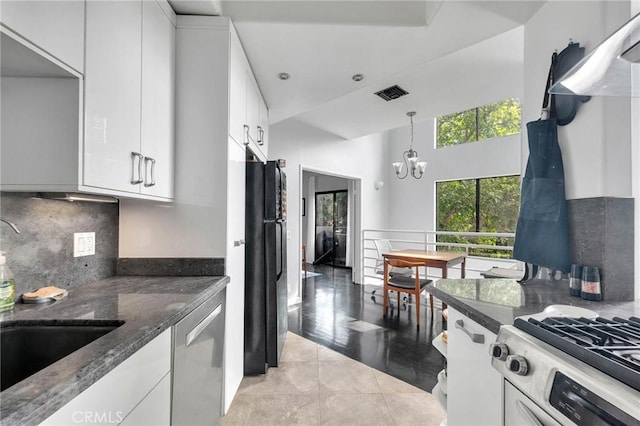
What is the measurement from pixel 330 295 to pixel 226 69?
3674 millimetres

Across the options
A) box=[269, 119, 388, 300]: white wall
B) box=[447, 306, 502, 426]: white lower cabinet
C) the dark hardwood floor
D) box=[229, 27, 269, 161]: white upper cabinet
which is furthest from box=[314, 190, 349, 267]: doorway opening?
box=[447, 306, 502, 426]: white lower cabinet

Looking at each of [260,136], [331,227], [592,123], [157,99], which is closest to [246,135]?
[260,136]

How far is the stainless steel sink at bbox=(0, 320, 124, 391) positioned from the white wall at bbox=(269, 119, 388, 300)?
10.0 feet

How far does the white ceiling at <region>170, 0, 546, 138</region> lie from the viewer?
1552mm

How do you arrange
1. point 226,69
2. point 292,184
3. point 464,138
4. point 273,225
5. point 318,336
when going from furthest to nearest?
point 464,138 < point 292,184 < point 318,336 < point 273,225 < point 226,69

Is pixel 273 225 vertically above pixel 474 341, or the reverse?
pixel 273 225

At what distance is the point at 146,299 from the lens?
1105mm

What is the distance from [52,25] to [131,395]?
112 cm

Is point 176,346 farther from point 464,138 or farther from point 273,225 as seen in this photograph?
point 464,138

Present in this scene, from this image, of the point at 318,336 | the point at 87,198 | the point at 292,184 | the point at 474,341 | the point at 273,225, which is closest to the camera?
the point at 474,341

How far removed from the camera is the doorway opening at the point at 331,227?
6.94 meters

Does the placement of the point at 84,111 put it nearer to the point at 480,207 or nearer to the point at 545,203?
the point at 545,203

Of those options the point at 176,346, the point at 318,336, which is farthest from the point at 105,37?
the point at 318,336

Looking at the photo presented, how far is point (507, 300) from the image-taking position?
1.08 m
